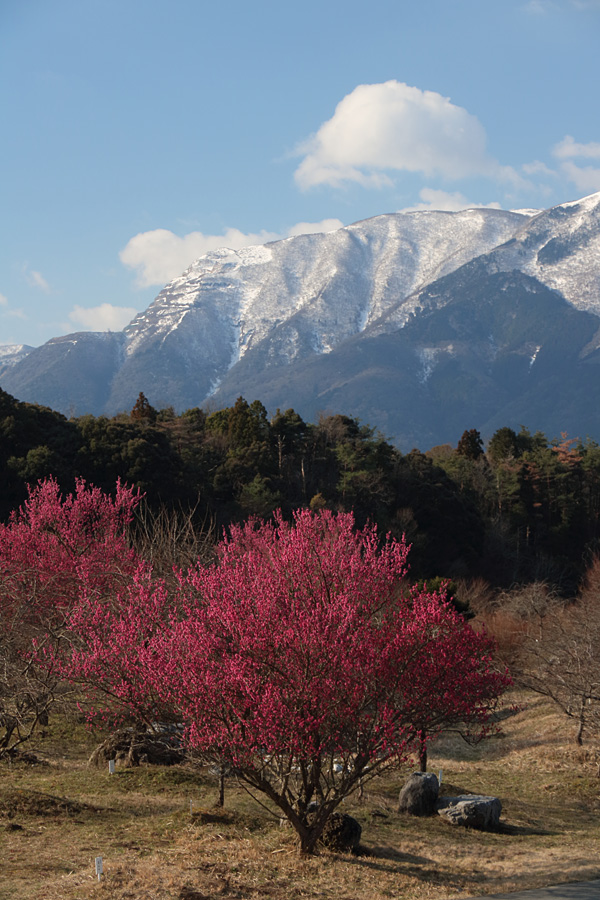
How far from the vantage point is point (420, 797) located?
1525cm

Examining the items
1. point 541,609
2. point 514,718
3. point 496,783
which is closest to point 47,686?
point 496,783

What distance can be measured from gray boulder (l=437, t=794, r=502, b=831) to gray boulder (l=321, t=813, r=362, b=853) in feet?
11.7

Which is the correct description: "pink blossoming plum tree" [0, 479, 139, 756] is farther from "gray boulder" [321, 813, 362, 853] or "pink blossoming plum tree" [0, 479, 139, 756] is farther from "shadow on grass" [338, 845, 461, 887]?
"shadow on grass" [338, 845, 461, 887]

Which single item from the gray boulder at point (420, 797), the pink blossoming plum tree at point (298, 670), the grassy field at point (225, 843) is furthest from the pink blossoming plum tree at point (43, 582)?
the gray boulder at point (420, 797)

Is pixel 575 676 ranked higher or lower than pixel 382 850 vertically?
higher

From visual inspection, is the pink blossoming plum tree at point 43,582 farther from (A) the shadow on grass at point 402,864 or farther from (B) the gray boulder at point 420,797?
(B) the gray boulder at point 420,797

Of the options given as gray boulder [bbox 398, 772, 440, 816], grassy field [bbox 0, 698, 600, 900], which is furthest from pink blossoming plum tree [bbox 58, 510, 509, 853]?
gray boulder [bbox 398, 772, 440, 816]

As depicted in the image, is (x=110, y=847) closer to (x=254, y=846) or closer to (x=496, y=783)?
(x=254, y=846)

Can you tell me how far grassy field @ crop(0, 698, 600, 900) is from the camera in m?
9.93

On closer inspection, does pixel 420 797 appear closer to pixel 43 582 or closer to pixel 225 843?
pixel 225 843

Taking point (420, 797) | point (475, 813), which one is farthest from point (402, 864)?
point (420, 797)

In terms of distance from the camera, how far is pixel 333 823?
11688 millimetres

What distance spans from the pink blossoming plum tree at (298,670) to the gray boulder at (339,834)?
0.41 meters

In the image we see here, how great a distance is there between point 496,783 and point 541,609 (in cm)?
1709
